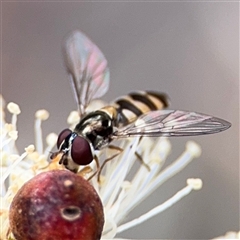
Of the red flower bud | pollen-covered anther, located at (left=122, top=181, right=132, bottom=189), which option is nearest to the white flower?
pollen-covered anther, located at (left=122, top=181, right=132, bottom=189)

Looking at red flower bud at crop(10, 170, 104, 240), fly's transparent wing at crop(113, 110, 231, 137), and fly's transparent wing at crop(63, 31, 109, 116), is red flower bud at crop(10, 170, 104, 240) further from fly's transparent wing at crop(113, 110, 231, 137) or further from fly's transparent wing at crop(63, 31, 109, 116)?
fly's transparent wing at crop(63, 31, 109, 116)

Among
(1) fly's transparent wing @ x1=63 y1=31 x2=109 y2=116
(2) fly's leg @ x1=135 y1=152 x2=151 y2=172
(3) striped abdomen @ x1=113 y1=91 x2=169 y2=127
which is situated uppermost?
(1) fly's transparent wing @ x1=63 y1=31 x2=109 y2=116

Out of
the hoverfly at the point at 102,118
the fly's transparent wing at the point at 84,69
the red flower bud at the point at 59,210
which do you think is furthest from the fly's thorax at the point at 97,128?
the red flower bud at the point at 59,210

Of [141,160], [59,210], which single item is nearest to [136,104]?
[141,160]

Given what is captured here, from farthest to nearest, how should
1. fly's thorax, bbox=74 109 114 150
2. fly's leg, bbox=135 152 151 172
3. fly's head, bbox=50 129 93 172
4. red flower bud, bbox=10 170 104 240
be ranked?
fly's leg, bbox=135 152 151 172
fly's thorax, bbox=74 109 114 150
fly's head, bbox=50 129 93 172
red flower bud, bbox=10 170 104 240

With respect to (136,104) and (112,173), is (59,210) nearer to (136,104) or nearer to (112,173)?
(112,173)

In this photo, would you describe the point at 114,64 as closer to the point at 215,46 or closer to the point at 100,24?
the point at 100,24

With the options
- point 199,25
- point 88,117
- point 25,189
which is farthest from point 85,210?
point 199,25
